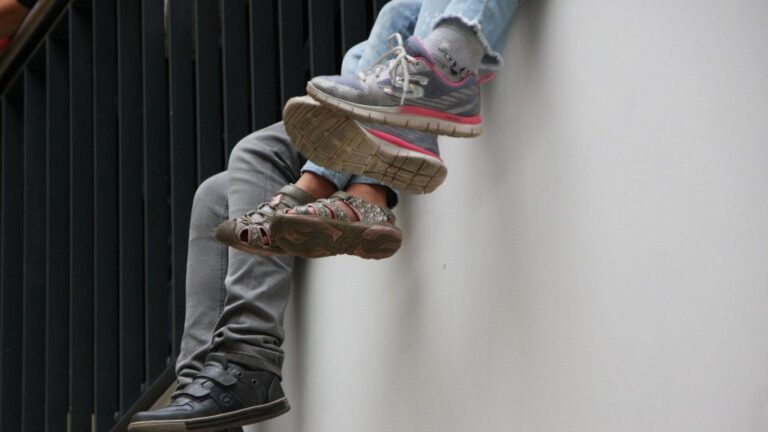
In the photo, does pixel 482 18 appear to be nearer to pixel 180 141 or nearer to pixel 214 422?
pixel 214 422

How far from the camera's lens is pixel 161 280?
265 centimetres

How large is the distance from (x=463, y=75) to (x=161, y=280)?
3.43 feet

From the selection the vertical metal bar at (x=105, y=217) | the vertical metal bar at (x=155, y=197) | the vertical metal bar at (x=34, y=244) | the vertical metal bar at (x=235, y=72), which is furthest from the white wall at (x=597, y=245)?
the vertical metal bar at (x=34, y=244)

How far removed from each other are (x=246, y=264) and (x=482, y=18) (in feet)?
1.87

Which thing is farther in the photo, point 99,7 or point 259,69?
point 99,7

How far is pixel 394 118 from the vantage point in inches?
67.7

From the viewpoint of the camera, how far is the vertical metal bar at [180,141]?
100 inches

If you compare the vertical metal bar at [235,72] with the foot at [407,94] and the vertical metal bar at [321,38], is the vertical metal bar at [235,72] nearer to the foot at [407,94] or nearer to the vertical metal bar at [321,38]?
the vertical metal bar at [321,38]

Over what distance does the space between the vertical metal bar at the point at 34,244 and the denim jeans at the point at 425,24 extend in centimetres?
136

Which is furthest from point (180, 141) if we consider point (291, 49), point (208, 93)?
point (291, 49)

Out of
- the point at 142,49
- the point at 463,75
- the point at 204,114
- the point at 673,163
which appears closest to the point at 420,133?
the point at 463,75

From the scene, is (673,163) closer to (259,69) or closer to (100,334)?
(259,69)

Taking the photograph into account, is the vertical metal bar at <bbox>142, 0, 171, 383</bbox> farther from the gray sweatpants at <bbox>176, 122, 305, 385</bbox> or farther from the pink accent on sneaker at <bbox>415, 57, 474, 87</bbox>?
the pink accent on sneaker at <bbox>415, 57, 474, 87</bbox>

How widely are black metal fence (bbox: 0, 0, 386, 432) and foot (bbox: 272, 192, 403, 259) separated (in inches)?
20.1
